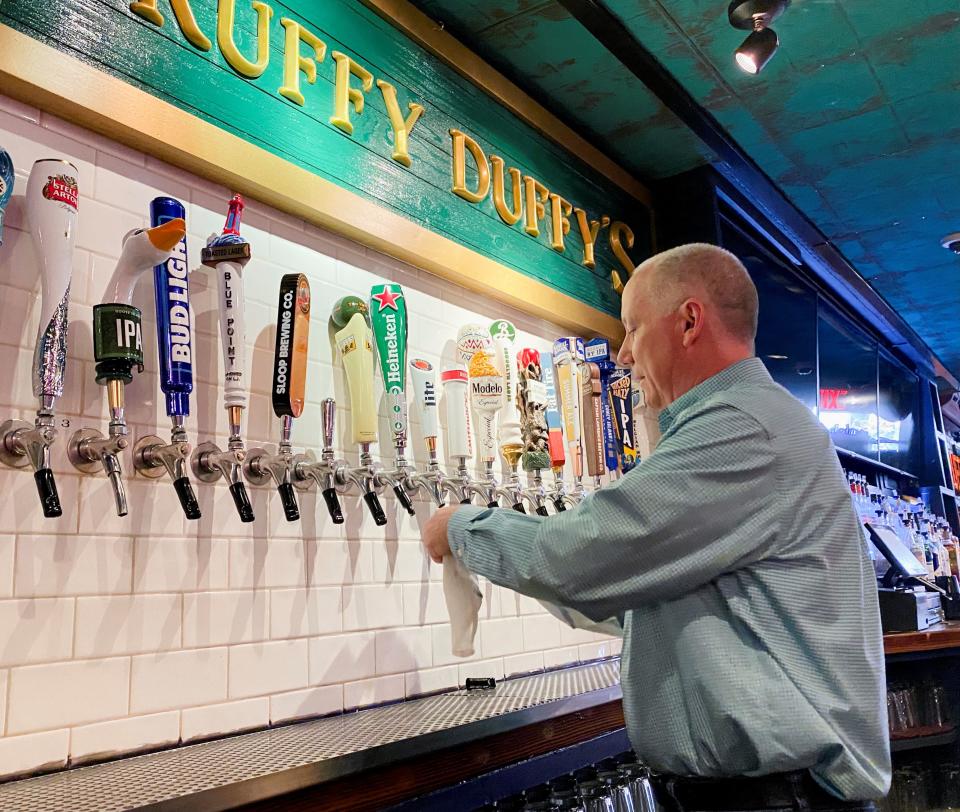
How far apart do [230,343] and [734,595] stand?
4.13 feet

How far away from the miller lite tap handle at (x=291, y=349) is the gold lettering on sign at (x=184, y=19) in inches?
26.0

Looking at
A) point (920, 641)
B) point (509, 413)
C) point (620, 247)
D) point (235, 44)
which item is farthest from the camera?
point (620, 247)

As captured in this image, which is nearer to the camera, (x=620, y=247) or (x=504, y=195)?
(x=504, y=195)

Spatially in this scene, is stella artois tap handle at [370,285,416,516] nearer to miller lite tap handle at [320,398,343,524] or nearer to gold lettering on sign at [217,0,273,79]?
miller lite tap handle at [320,398,343,524]

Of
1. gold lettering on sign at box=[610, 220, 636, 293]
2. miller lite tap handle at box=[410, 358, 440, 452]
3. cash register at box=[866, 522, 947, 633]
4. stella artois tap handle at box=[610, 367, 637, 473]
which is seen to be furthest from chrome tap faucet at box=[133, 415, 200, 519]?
cash register at box=[866, 522, 947, 633]

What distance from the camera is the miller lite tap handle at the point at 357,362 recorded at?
244 centimetres

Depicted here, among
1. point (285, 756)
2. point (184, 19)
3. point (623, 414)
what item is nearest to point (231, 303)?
point (184, 19)

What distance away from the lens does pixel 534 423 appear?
3.06 m

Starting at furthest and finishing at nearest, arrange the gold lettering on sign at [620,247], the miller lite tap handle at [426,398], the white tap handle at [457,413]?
the gold lettering on sign at [620,247], the white tap handle at [457,413], the miller lite tap handle at [426,398]

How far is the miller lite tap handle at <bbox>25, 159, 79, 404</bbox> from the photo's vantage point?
1.71 m

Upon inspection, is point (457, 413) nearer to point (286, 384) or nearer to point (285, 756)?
point (286, 384)

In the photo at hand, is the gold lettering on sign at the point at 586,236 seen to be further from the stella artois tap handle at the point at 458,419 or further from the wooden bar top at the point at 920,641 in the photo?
the wooden bar top at the point at 920,641

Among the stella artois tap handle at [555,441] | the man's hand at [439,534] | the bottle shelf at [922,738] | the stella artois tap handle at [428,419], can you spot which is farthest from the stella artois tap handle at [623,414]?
the man's hand at [439,534]

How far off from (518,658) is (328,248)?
4.98 feet
